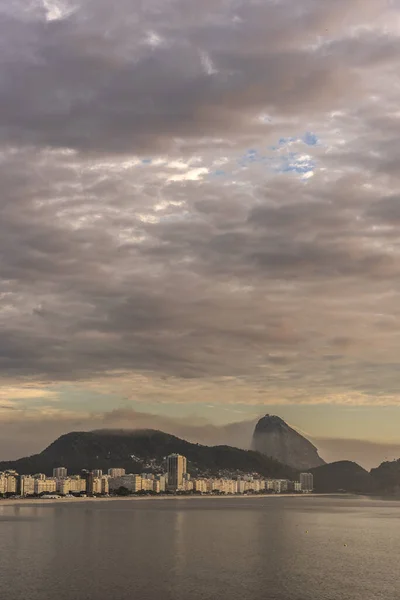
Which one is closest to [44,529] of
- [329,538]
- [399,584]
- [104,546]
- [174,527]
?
[174,527]

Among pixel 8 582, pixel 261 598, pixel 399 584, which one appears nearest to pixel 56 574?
pixel 8 582

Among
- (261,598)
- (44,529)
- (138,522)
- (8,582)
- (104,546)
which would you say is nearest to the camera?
(261,598)

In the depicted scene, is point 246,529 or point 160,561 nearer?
point 160,561

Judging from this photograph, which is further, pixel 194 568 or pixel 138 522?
pixel 138 522

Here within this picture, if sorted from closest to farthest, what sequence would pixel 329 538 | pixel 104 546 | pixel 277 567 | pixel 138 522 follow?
pixel 277 567, pixel 104 546, pixel 329 538, pixel 138 522

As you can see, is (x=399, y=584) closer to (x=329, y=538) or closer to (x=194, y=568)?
(x=194, y=568)

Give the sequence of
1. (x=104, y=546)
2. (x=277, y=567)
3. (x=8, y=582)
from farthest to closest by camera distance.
Result: 1. (x=104, y=546)
2. (x=277, y=567)
3. (x=8, y=582)

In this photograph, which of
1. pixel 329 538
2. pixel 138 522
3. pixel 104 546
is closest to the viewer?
pixel 104 546

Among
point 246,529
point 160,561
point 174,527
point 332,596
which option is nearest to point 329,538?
point 246,529

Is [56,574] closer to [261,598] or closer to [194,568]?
[194,568]
